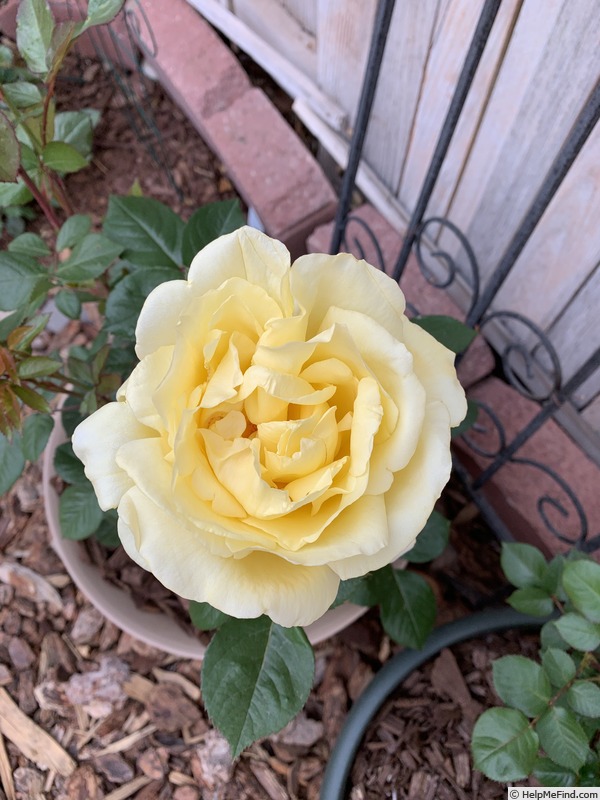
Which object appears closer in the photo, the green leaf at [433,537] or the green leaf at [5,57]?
the green leaf at [5,57]

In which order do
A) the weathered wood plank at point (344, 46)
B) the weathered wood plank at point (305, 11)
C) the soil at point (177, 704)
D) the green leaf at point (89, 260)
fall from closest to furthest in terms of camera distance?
1. the green leaf at point (89, 260)
2. the soil at point (177, 704)
3. the weathered wood plank at point (344, 46)
4. the weathered wood plank at point (305, 11)

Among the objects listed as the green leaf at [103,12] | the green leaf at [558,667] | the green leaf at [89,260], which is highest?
the green leaf at [103,12]

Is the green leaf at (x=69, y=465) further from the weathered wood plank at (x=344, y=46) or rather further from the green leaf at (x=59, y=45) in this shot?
the weathered wood plank at (x=344, y=46)

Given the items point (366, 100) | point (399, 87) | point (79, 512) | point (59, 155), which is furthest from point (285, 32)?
point (79, 512)

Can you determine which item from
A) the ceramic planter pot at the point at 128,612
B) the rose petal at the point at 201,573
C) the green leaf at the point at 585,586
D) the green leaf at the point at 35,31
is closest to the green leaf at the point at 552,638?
the green leaf at the point at 585,586

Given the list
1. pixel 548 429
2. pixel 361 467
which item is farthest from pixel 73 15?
pixel 548 429

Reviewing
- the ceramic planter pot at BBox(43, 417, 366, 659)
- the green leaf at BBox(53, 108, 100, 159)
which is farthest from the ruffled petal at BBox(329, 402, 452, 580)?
the green leaf at BBox(53, 108, 100, 159)
